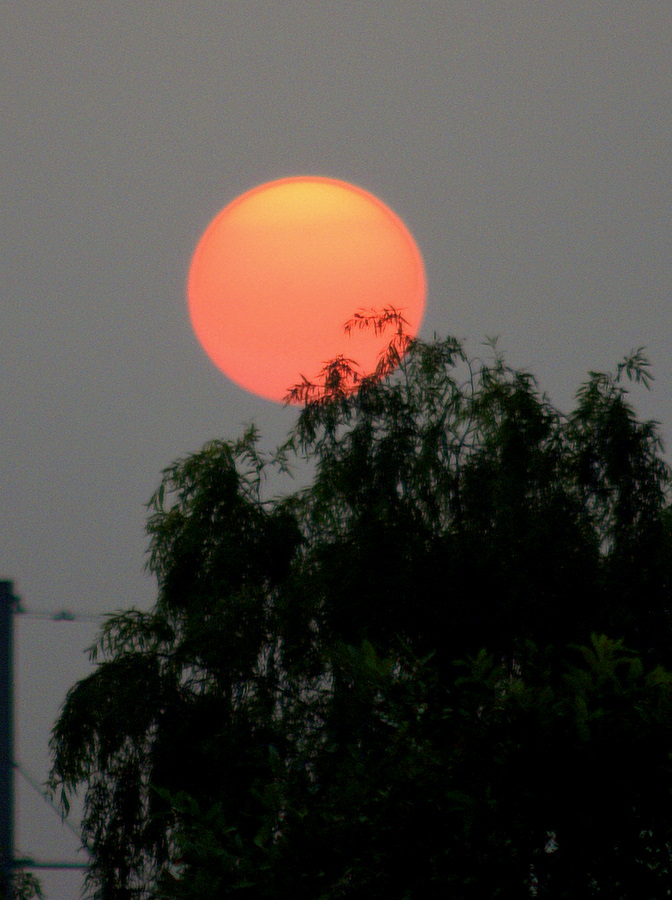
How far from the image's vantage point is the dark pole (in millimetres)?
16359

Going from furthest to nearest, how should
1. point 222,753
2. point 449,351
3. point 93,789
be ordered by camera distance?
point 449,351
point 93,789
point 222,753

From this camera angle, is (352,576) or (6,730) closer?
(6,730)

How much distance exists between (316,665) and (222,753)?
71.9 inches

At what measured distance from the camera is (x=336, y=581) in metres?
20.2

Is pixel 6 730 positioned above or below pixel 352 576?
below

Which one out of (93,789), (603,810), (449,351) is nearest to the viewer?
(603,810)

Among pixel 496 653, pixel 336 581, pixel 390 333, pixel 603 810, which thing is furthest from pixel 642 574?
pixel 603 810

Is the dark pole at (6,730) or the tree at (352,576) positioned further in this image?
the tree at (352,576)

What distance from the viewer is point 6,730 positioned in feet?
56.3

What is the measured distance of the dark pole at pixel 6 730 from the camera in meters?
16.4

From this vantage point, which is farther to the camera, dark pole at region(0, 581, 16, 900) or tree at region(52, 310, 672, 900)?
tree at region(52, 310, 672, 900)

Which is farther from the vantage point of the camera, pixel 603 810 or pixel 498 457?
pixel 498 457

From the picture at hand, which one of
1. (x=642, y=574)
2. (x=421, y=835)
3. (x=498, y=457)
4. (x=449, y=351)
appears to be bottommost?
(x=421, y=835)

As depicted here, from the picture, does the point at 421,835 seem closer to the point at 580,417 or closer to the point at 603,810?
the point at 603,810
